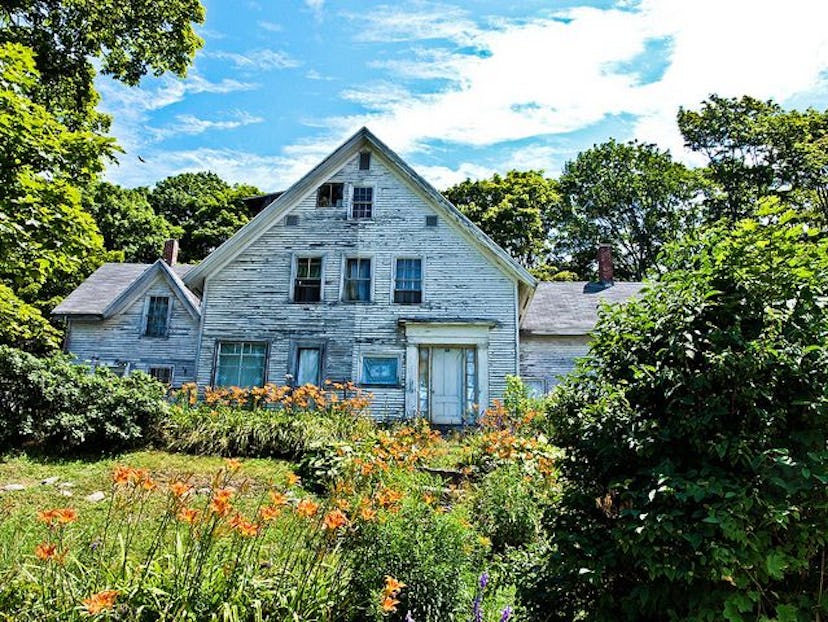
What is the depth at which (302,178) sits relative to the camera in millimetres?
16453

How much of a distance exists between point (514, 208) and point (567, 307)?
1626 centimetres

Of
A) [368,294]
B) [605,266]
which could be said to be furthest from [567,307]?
[368,294]

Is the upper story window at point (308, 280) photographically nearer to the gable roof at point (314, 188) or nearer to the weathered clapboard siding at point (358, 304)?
the weathered clapboard siding at point (358, 304)

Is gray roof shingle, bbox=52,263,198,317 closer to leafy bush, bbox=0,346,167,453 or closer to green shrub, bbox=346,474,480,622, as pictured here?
leafy bush, bbox=0,346,167,453

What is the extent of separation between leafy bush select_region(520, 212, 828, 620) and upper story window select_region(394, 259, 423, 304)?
1261 cm

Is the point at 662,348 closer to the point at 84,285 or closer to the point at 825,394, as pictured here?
the point at 825,394

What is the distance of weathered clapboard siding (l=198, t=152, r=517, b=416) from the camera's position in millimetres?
15609

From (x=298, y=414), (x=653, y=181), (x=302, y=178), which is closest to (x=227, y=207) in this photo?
(x=302, y=178)

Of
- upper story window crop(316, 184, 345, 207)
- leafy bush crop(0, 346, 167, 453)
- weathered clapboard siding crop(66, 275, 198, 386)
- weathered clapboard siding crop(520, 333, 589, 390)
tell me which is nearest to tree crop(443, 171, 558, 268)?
weathered clapboard siding crop(520, 333, 589, 390)

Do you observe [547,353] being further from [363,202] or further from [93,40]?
[93,40]

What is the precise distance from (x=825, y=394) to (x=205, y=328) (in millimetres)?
15795

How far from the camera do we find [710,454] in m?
2.71

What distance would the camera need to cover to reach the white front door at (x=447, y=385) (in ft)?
50.1

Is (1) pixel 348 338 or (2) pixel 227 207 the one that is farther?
(2) pixel 227 207
